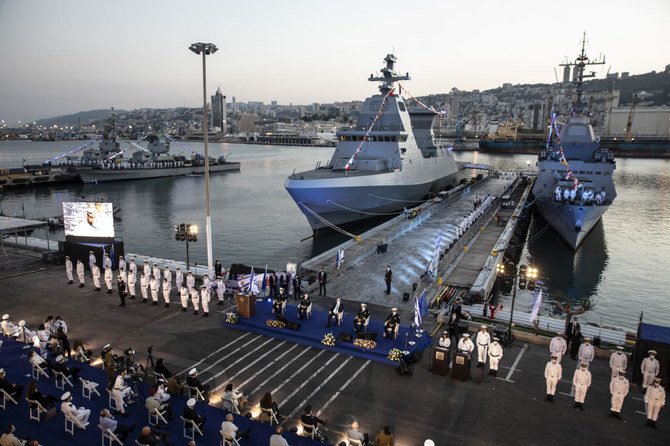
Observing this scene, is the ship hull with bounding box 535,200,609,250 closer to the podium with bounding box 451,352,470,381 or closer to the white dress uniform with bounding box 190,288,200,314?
the podium with bounding box 451,352,470,381

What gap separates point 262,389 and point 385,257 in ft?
47.4

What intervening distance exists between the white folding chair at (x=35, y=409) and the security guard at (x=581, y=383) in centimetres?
1282

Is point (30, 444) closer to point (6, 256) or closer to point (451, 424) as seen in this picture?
point (451, 424)

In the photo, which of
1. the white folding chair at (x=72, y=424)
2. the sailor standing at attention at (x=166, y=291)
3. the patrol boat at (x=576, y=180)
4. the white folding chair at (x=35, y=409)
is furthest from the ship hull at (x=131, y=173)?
the white folding chair at (x=72, y=424)

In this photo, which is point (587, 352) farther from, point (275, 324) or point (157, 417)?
point (157, 417)

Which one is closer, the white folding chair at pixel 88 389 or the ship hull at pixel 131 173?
the white folding chair at pixel 88 389

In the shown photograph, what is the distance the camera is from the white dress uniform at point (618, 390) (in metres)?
10.5

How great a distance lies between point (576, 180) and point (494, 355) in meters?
35.2

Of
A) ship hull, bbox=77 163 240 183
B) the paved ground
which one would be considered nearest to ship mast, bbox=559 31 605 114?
the paved ground

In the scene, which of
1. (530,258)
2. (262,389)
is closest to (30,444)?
(262,389)

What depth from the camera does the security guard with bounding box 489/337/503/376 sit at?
1242 cm

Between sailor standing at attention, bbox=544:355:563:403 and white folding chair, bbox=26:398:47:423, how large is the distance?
40.1ft

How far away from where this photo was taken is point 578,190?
41.1 m

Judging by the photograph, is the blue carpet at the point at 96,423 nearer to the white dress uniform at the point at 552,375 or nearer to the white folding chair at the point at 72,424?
the white folding chair at the point at 72,424
